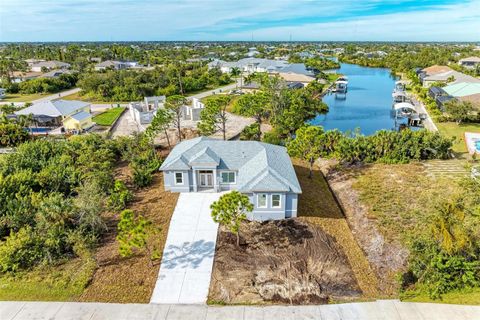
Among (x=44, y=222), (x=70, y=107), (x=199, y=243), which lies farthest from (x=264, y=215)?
(x=70, y=107)

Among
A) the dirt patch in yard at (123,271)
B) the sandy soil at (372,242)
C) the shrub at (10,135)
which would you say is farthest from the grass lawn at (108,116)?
the sandy soil at (372,242)

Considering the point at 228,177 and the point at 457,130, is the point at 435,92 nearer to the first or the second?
the point at 457,130

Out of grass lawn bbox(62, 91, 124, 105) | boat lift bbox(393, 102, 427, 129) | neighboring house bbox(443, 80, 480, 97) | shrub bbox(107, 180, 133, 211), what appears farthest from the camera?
grass lawn bbox(62, 91, 124, 105)

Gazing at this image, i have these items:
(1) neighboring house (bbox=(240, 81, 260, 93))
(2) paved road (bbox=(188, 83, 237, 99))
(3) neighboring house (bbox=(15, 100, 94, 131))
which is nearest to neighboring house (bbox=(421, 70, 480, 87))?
(1) neighboring house (bbox=(240, 81, 260, 93))

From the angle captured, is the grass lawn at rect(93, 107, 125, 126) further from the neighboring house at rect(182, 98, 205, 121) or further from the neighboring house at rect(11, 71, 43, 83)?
the neighboring house at rect(11, 71, 43, 83)

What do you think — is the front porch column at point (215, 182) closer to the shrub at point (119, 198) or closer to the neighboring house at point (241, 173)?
the neighboring house at point (241, 173)

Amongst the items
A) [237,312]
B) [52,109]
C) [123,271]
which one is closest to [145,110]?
[52,109]
